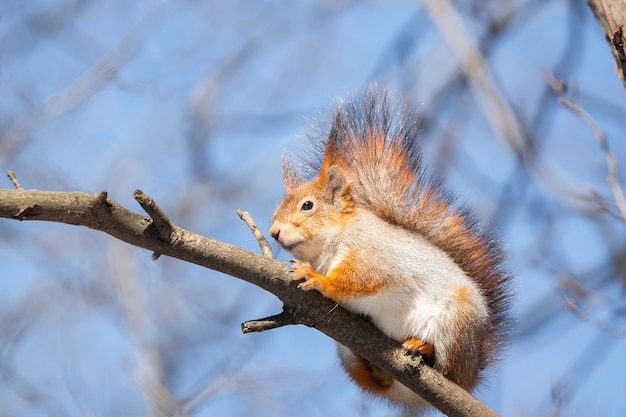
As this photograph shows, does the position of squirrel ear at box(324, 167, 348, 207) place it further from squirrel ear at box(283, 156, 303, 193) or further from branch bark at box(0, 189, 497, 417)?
branch bark at box(0, 189, 497, 417)

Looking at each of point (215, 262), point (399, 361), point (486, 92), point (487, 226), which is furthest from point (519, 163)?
point (215, 262)

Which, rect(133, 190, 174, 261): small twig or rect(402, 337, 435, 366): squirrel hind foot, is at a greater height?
rect(133, 190, 174, 261): small twig

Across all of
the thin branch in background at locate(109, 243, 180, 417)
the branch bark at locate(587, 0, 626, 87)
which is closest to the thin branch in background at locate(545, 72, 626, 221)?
the branch bark at locate(587, 0, 626, 87)

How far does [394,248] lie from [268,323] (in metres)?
0.70

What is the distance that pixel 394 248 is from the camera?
10.6 feet

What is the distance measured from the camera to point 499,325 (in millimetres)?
3510

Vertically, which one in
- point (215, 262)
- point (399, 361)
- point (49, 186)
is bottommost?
point (399, 361)

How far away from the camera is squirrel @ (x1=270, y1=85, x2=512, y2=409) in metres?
3.14

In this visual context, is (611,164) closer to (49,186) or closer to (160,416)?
(160,416)

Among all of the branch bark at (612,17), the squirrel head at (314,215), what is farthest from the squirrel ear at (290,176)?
the branch bark at (612,17)

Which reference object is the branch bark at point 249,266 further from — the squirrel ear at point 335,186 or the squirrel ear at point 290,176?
the squirrel ear at point 290,176

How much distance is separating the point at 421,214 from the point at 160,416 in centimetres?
198

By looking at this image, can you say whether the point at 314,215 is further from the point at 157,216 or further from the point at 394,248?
the point at 157,216

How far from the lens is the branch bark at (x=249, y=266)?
2385mm
